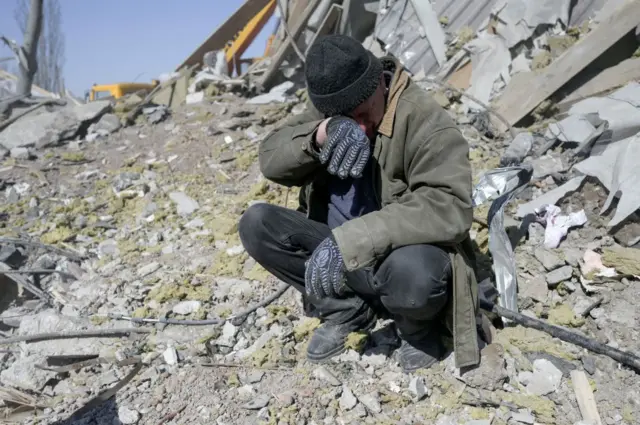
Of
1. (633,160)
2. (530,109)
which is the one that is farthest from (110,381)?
(530,109)

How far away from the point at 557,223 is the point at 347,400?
5.87ft

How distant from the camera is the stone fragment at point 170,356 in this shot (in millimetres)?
3002

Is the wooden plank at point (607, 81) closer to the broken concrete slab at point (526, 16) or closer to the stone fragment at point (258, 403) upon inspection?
the broken concrete slab at point (526, 16)

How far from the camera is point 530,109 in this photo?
191 inches

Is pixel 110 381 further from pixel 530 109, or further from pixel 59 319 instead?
pixel 530 109

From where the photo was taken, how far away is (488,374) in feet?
8.32

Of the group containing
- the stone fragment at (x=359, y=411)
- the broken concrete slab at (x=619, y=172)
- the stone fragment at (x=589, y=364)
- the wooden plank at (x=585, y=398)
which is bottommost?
the stone fragment at (x=359, y=411)

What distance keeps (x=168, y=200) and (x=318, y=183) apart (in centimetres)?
288

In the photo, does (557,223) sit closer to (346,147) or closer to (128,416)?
(346,147)

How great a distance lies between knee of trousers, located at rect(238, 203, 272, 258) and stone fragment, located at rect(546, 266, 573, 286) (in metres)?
1.63

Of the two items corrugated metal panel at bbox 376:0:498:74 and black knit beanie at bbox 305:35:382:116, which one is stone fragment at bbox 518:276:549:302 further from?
corrugated metal panel at bbox 376:0:498:74

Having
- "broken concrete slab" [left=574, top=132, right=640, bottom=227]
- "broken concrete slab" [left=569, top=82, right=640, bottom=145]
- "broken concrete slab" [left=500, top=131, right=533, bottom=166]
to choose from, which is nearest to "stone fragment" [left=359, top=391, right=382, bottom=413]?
"broken concrete slab" [left=574, top=132, right=640, bottom=227]

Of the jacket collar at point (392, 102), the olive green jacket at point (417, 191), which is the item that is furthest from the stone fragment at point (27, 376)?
the jacket collar at point (392, 102)

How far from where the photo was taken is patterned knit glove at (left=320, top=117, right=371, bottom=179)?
7.72 feet
